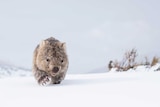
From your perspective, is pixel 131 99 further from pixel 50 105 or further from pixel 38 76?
pixel 38 76

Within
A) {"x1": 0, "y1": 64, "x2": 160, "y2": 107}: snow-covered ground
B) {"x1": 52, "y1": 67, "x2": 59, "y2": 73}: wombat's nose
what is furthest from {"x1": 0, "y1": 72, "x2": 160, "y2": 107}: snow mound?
{"x1": 52, "y1": 67, "x2": 59, "y2": 73}: wombat's nose

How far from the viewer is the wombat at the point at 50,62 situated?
6086 mm

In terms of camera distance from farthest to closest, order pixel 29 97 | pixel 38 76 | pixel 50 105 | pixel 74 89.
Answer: pixel 38 76
pixel 74 89
pixel 29 97
pixel 50 105

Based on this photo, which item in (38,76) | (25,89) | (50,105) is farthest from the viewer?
(38,76)

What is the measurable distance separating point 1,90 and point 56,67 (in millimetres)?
852

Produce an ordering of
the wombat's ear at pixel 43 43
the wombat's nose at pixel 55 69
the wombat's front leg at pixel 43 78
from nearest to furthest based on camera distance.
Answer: the wombat's nose at pixel 55 69
the wombat's front leg at pixel 43 78
the wombat's ear at pixel 43 43

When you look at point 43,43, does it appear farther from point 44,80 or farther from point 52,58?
point 44,80

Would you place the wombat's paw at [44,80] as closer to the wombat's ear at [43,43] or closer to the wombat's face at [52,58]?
the wombat's face at [52,58]

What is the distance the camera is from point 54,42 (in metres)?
6.44

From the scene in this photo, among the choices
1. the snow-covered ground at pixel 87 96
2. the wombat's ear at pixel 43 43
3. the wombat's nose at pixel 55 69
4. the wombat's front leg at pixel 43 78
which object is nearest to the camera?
the snow-covered ground at pixel 87 96

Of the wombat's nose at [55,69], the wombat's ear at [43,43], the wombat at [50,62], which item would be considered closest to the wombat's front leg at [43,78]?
the wombat at [50,62]

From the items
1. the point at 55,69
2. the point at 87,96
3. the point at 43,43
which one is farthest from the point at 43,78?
the point at 87,96

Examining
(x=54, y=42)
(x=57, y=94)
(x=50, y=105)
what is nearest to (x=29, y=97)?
(x=57, y=94)

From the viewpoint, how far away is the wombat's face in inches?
239
